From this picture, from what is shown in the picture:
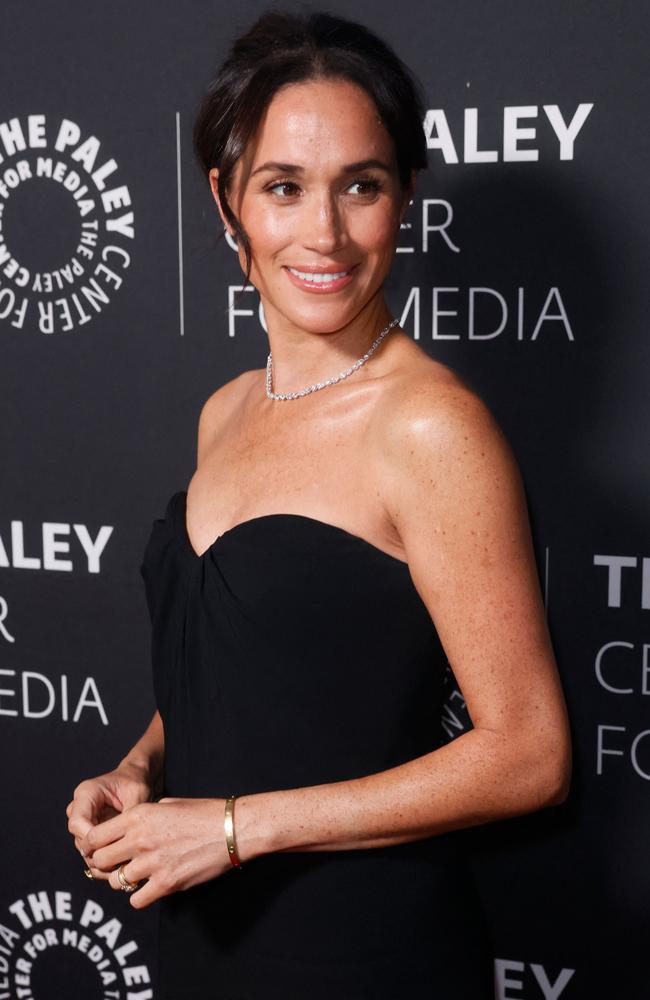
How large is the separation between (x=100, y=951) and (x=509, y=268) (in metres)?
1.48

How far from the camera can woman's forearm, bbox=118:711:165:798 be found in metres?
1.41

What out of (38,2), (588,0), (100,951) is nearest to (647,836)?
(100,951)

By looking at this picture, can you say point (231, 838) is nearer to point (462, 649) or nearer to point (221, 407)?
point (462, 649)

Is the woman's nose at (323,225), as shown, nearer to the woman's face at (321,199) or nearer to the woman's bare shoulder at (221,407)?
the woman's face at (321,199)

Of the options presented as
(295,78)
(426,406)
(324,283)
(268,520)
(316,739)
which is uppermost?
(295,78)

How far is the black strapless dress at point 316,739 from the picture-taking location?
3.81 feet

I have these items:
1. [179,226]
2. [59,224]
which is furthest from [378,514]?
[59,224]

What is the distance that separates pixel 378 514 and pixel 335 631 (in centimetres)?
13

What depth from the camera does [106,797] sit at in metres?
1.31

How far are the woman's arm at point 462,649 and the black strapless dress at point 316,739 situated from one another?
5 cm

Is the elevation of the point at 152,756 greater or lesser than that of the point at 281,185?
lesser

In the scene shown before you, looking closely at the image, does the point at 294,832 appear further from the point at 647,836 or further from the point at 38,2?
the point at 38,2

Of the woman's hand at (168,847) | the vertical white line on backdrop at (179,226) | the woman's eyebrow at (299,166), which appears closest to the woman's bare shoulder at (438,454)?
the woman's eyebrow at (299,166)

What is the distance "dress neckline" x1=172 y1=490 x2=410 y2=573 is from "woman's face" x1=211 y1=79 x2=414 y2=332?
0.22 m
